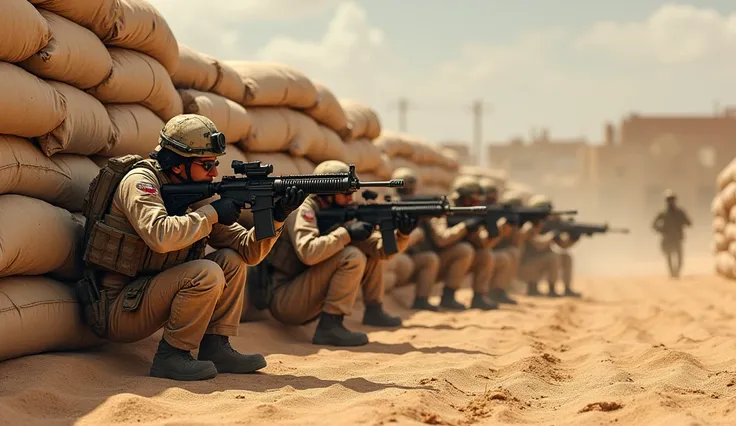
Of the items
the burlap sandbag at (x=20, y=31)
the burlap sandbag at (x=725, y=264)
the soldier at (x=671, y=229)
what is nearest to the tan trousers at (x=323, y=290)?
the burlap sandbag at (x=20, y=31)

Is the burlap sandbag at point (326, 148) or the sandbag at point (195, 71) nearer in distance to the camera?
the sandbag at point (195, 71)

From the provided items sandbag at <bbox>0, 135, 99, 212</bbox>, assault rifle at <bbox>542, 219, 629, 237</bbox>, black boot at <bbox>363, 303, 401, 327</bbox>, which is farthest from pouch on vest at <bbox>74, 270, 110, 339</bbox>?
assault rifle at <bbox>542, 219, 629, 237</bbox>

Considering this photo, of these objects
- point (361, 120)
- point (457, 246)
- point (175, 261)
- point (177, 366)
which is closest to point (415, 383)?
point (177, 366)

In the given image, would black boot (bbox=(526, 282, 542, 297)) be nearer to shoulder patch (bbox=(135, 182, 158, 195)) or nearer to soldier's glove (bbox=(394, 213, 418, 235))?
soldier's glove (bbox=(394, 213, 418, 235))

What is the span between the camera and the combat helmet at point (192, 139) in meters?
4.62

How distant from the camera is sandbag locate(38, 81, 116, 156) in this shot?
4.73m

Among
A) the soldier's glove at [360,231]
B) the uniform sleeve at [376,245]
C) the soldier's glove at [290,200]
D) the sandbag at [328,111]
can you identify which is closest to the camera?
the soldier's glove at [290,200]

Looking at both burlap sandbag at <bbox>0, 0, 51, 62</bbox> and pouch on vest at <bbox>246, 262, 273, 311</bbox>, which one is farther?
pouch on vest at <bbox>246, 262, 273, 311</bbox>

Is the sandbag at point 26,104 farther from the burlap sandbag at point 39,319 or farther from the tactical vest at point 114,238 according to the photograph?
the burlap sandbag at point 39,319

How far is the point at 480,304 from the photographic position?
31.6ft

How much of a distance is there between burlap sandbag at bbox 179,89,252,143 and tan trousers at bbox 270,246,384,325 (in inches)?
43.2

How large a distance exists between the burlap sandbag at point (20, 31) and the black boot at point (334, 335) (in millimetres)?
2501

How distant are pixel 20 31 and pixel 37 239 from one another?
0.91 metres

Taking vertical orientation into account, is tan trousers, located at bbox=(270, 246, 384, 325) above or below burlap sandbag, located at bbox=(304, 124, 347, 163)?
below
